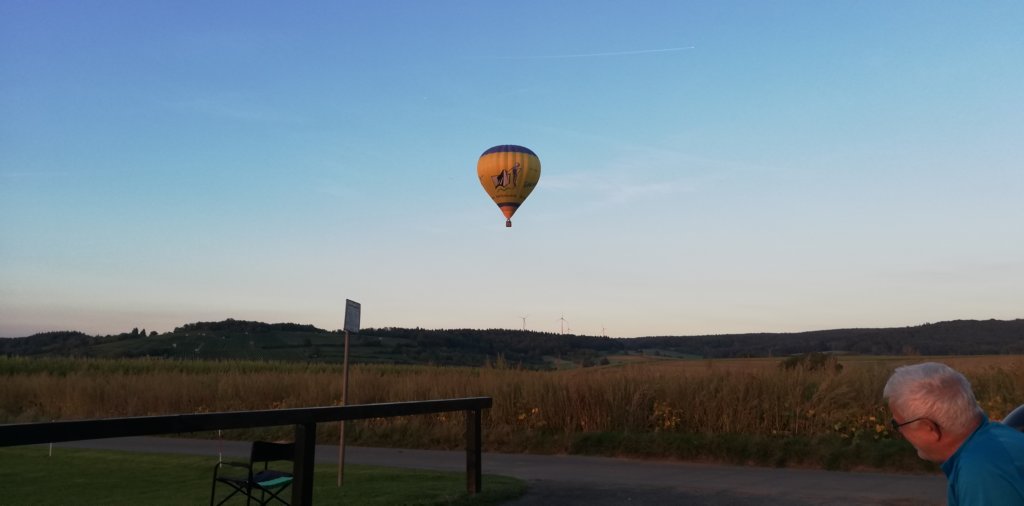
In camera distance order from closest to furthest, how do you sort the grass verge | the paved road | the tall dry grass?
the paved road → the grass verge → the tall dry grass

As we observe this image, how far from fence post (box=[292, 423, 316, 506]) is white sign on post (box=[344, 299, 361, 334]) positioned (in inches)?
181

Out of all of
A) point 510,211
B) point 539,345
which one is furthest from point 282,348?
point 510,211

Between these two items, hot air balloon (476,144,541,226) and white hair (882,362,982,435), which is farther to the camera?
hot air balloon (476,144,541,226)

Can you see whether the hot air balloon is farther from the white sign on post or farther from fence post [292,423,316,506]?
fence post [292,423,316,506]

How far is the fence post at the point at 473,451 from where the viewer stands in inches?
411

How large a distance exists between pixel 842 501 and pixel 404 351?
72.1m

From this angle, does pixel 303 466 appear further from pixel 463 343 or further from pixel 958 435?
pixel 463 343

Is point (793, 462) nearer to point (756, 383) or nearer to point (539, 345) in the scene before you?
point (756, 383)

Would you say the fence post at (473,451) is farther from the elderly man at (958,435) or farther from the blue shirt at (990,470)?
the blue shirt at (990,470)

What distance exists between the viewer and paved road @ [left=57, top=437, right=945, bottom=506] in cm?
1085

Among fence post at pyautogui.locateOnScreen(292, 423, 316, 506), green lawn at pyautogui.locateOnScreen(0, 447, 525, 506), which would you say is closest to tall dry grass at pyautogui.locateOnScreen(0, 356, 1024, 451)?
green lawn at pyautogui.locateOnScreen(0, 447, 525, 506)

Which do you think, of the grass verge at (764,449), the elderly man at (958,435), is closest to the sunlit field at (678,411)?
the grass verge at (764,449)

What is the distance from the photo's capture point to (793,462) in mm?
15562

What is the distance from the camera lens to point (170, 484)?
13.1 metres
